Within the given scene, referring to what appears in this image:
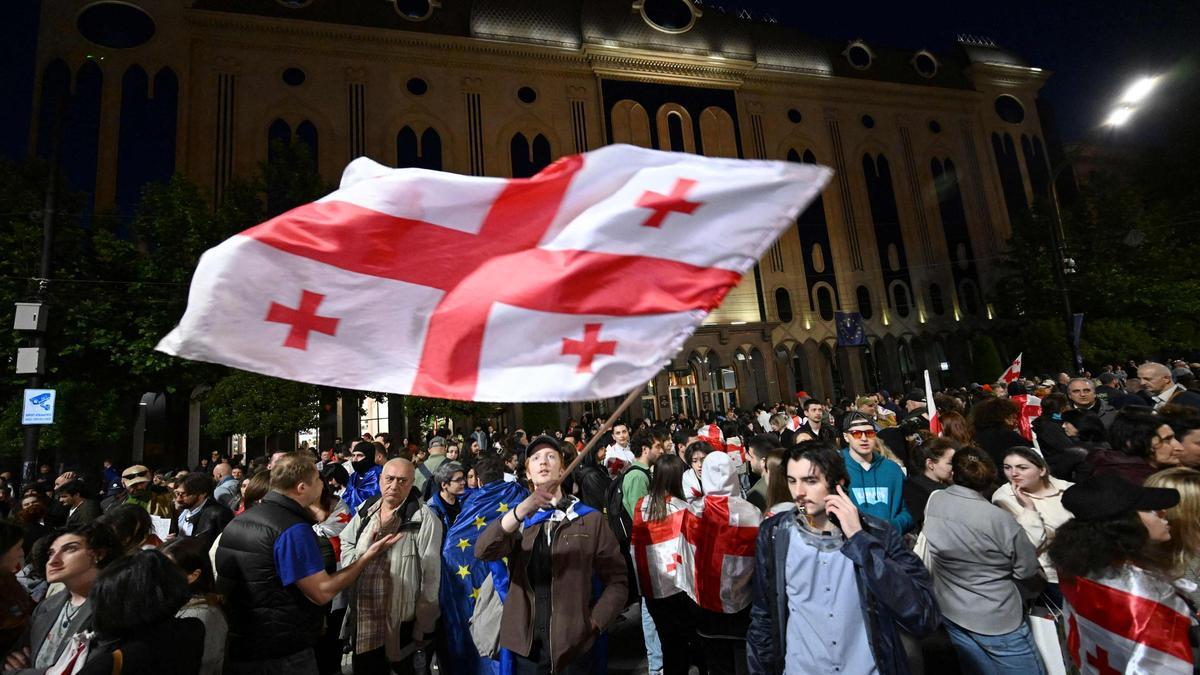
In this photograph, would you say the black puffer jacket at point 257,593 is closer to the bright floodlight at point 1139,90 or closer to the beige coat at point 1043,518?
the beige coat at point 1043,518

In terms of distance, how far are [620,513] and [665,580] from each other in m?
1.16

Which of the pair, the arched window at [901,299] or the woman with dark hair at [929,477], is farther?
the arched window at [901,299]

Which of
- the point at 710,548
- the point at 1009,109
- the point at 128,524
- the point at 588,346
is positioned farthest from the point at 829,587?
the point at 1009,109

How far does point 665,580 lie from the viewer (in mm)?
4062

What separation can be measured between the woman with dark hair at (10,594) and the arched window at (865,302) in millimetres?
33809

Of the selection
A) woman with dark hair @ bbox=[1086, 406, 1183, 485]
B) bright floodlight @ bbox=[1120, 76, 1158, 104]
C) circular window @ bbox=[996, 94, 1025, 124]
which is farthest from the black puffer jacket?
circular window @ bbox=[996, 94, 1025, 124]

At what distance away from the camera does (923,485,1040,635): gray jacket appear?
10.7 ft

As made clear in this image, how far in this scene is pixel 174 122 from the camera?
23219 millimetres

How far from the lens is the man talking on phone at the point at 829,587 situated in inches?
101

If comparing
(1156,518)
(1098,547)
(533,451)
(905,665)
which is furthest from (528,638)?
(1156,518)

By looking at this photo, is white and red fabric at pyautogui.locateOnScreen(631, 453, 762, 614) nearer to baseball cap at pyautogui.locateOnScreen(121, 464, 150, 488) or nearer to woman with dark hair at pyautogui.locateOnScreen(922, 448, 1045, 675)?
woman with dark hair at pyautogui.locateOnScreen(922, 448, 1045, 675)

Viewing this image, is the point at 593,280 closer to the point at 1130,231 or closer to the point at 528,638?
the point at 528,638

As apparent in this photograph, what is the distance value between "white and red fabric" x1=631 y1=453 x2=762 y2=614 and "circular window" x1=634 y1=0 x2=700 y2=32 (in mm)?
32580

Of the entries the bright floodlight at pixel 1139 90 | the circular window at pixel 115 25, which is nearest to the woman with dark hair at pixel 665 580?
the bright floodlight at pixel 1139 90
